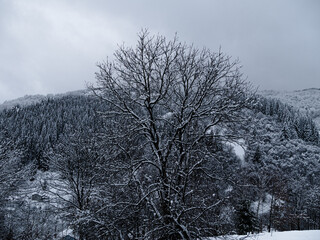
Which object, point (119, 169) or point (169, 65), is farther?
point (169, 65)

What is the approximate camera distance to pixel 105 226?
750 centimetres

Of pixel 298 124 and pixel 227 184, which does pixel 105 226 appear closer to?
pixel 227 184

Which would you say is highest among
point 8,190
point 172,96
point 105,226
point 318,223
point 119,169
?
point 172,96

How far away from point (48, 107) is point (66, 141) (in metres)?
130

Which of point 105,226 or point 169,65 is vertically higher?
point 169,65

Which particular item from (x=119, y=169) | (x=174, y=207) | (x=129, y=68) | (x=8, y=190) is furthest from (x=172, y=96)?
(x=8, y=190)

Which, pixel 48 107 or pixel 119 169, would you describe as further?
pixel 48 107

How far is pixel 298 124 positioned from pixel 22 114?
143863 millimetres

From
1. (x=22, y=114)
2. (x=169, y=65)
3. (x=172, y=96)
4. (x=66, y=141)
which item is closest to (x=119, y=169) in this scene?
A: (x=172, y=96)

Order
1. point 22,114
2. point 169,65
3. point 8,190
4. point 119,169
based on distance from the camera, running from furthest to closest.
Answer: point 22,114, point 8,190, point 169,65, point 119,169

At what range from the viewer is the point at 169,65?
31.3 feet

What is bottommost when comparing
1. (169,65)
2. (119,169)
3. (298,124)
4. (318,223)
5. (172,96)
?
(318,223)

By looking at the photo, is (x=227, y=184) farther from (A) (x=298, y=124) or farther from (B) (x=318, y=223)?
(A) (x=298, y=124)

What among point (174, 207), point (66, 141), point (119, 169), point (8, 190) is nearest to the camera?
point (174, 207)
